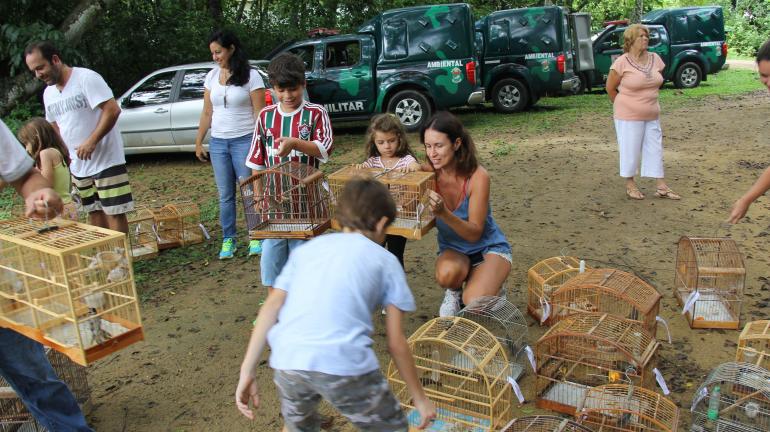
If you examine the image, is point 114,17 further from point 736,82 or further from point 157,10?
point 736,82

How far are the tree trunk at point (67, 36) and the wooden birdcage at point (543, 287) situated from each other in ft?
27.3

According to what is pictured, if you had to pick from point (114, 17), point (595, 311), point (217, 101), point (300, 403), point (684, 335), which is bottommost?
point (684, 335)

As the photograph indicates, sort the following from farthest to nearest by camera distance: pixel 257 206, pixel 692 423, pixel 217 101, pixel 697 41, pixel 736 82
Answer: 1. pixel 736 82
2. pixel 697 41
3. pixel 217 101
4. pixel 257 206
5. pixel 692 423

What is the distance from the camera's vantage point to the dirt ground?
10.9 ft

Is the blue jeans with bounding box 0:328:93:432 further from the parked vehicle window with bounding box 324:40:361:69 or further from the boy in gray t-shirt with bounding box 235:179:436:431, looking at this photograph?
the parked vehicle window with bounding box 324:40:361:69

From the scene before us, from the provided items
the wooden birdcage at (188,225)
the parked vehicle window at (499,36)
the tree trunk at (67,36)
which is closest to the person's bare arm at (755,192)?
the wooden birdcage at (188,225)

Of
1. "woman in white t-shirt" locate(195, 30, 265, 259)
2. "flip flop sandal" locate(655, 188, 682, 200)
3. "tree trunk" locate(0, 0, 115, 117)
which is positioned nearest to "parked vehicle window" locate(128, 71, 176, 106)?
"tree trunk" locate(0, 0, 115, 117)

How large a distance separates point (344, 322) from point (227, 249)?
3.58 metres

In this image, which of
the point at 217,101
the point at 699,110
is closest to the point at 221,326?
the point at 217,101

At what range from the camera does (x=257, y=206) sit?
12.0 ft

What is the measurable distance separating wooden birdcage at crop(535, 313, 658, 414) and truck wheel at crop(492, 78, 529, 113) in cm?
1042

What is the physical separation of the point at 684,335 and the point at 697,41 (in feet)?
47.6

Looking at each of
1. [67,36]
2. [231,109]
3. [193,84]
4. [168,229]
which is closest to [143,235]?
[168,229]

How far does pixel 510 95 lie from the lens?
519 inches
